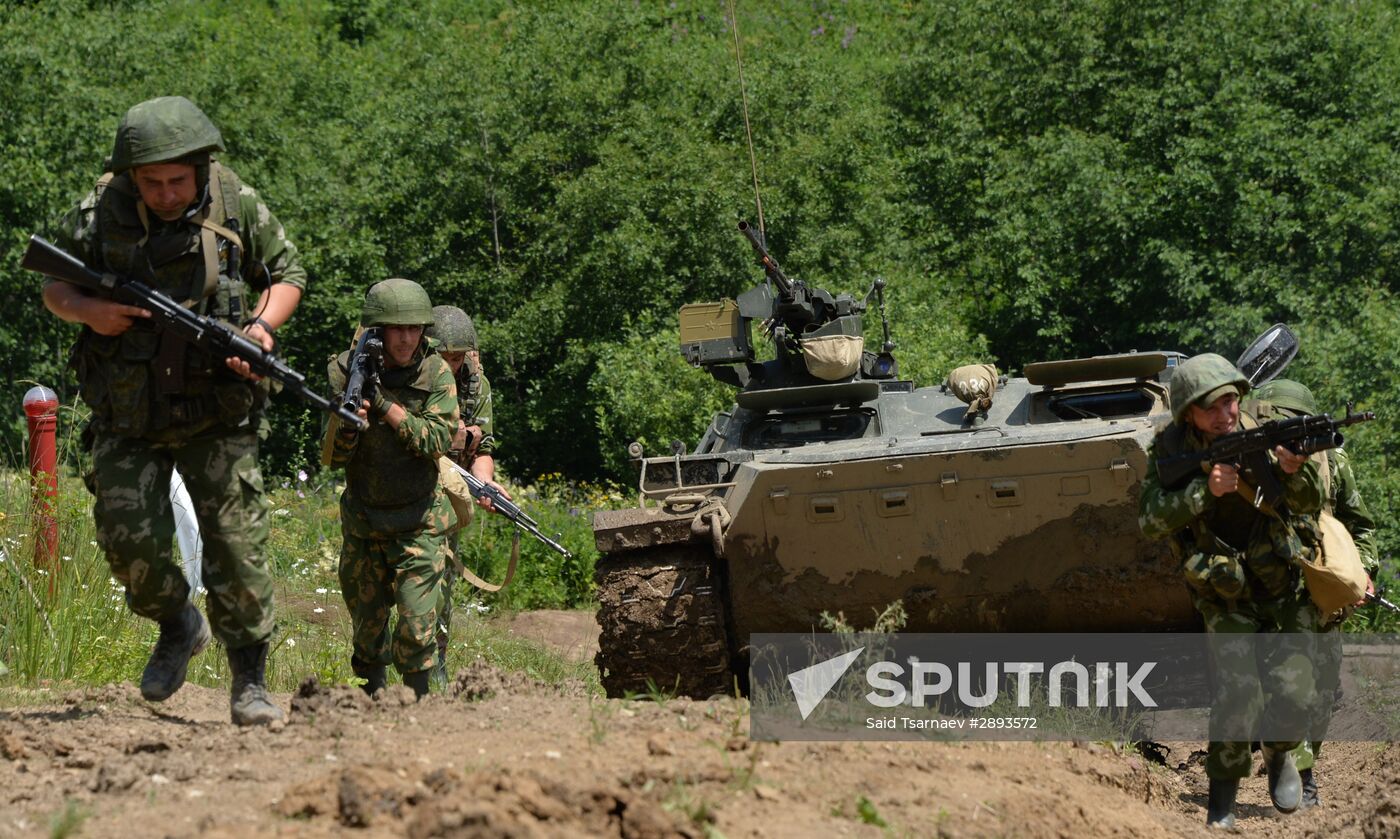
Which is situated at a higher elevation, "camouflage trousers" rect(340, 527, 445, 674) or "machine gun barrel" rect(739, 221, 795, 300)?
"machine gun barrel" rect(739, 221, 795, 300)

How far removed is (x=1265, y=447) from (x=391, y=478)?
10.5ft

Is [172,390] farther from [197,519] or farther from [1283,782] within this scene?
[1283,782]

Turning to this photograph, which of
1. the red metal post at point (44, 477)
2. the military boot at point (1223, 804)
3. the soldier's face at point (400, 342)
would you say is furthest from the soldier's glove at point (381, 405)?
the military boot at point (1223, 804)

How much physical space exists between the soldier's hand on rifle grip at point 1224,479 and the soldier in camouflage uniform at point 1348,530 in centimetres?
42

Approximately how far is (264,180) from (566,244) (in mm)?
4031

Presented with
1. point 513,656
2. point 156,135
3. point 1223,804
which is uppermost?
point 156,135

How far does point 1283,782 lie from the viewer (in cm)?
641

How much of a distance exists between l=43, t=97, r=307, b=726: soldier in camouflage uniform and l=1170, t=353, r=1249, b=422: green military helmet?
3094 mm

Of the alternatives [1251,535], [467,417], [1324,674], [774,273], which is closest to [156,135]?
[467,417]

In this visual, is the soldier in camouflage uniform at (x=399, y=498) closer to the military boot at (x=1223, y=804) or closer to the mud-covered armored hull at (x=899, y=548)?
the mud-covered armored hull at (x=899, y=548)

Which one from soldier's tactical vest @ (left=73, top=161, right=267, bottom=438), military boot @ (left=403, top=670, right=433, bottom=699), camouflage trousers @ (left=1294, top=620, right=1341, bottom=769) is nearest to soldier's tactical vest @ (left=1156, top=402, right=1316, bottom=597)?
camouflage trousers @ (left=1294, top=620, right=1341, bottom=769)

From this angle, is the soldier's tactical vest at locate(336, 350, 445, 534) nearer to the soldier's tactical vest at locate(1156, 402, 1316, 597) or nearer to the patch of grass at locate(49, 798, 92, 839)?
the patch of grass at locate(49, 798, 92, 839)

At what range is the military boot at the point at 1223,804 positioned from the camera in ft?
20.9

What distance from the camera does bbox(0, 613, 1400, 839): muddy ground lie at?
13.9 ft
